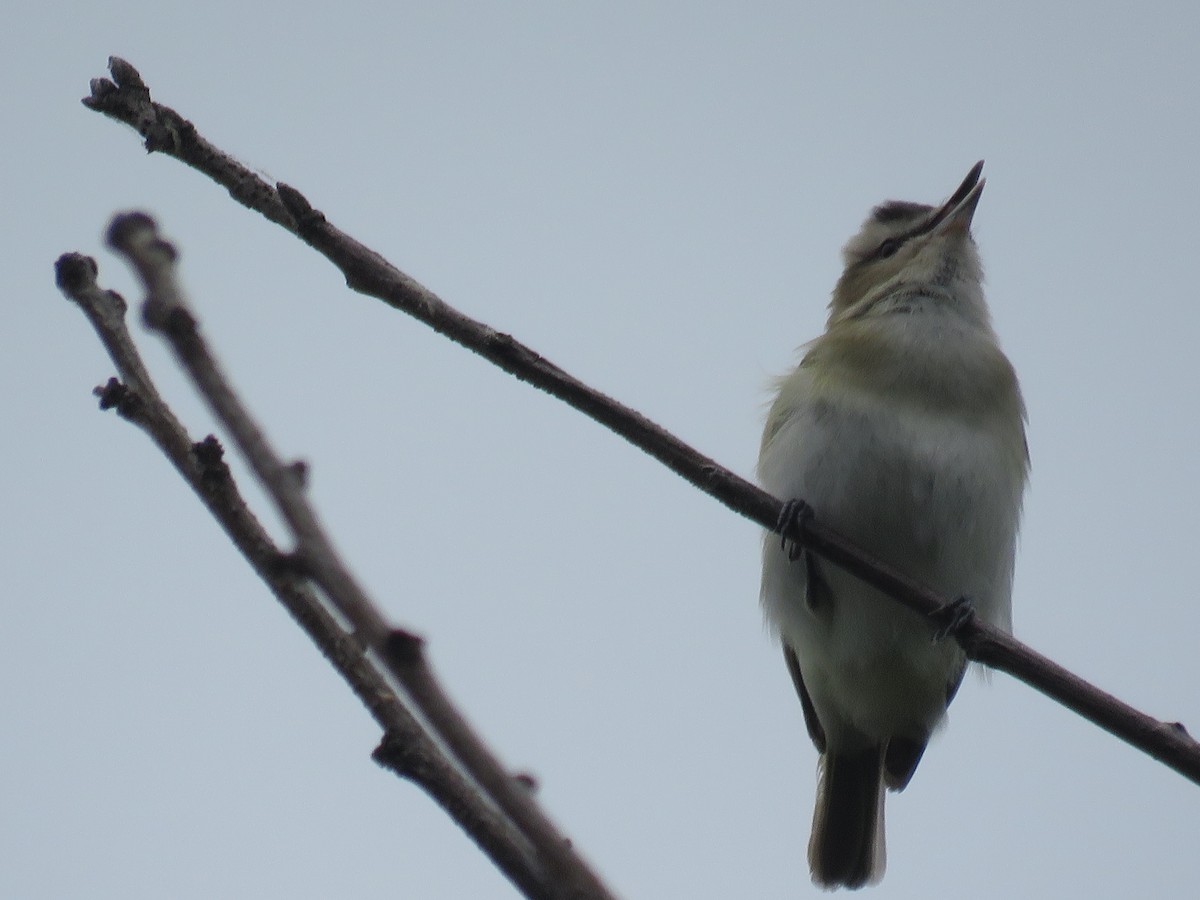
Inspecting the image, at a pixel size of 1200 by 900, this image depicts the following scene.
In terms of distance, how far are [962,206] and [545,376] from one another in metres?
4.21

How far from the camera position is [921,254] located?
6.36 m

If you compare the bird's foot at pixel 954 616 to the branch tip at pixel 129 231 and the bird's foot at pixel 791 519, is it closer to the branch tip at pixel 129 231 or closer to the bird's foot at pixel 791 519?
the bird's foot at pixel 791 519

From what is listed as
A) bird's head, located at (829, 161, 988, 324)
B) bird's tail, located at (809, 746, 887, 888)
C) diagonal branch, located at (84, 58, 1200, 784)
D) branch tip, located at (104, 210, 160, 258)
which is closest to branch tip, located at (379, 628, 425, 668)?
branch tip, located at (104, 210, 160, 258)

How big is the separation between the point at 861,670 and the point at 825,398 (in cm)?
125

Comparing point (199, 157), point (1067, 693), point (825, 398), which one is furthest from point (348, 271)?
point (825, 398)

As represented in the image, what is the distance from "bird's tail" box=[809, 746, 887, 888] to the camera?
606 centimetres

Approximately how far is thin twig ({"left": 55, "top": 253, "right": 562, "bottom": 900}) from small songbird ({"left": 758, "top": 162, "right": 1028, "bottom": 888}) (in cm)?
384

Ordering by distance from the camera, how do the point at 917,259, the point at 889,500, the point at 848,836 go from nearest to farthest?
the point at 889,500 < the point at 848,836 < the point at 917,259

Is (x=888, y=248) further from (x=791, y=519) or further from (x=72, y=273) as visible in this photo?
(x=72, y=273)

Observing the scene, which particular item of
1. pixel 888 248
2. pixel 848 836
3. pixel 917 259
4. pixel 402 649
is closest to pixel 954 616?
pixel 402 649

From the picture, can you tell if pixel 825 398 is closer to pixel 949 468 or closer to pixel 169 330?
pixel 949 468

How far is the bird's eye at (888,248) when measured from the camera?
6.71m

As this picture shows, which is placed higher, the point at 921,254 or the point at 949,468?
the point at 921,254

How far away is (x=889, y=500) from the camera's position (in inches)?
208
